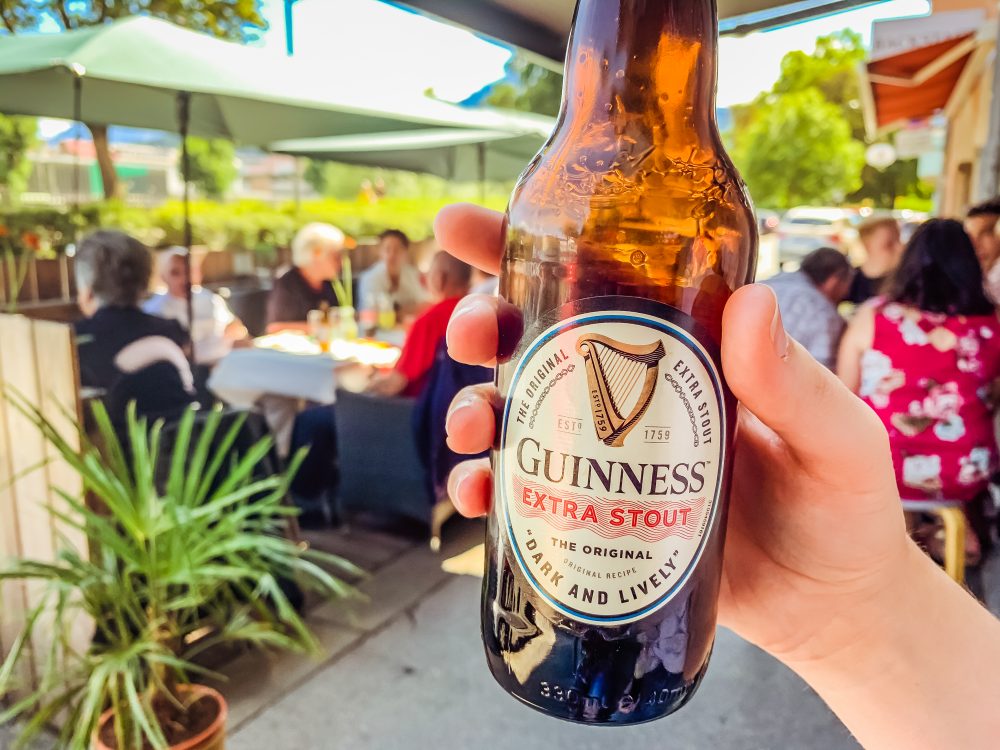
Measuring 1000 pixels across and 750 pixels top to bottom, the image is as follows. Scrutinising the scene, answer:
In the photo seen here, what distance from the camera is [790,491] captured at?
1414 mm

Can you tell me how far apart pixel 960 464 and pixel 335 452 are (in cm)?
301

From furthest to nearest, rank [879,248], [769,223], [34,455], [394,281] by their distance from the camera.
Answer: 1. [769,223]
2. [394,281]
3. [879,248]
4. [34,455]

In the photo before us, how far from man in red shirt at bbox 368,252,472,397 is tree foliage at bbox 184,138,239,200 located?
13666 mm

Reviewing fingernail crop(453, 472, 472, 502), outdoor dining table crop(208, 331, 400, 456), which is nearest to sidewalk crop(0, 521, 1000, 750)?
outdoor dining table crop(208, 331, 400, 456)

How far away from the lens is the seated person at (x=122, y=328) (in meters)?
3.43

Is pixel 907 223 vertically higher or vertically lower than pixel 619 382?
higher

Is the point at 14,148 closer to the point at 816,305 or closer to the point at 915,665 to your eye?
the point at 816,305

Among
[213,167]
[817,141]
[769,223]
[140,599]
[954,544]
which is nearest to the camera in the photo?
[140,599]

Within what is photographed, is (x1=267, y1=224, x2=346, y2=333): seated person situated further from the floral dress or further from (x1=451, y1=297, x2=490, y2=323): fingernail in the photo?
(x1=451, y1=297, x2=490, y2=323): fingernail

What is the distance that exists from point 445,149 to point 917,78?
14.5 ft

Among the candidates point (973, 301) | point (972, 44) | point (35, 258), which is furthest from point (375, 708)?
point (35, 258)

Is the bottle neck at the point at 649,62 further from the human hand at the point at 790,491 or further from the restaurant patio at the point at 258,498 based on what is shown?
the restaurant patio at the point at 258,498

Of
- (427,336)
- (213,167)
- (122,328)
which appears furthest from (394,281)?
(213,167)

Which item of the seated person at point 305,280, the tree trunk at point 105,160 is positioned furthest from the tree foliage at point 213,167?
the seated person at point 305,280
